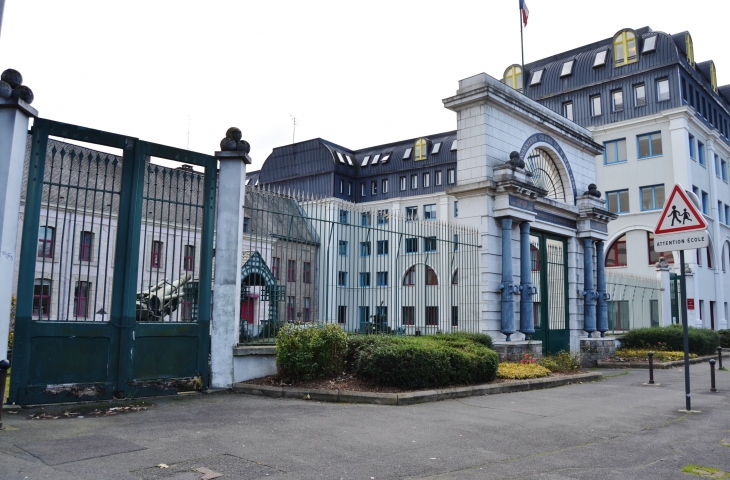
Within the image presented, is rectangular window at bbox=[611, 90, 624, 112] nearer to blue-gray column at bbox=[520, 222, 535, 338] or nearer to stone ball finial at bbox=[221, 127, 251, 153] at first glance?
blue-gray column at bbox=[520, 222, 535, 338]

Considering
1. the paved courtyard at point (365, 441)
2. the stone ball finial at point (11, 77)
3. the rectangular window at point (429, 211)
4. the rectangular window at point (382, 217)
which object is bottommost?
the paved courtyard at point (365, 441)

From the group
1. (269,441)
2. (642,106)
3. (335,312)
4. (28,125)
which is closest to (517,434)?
(269,441)

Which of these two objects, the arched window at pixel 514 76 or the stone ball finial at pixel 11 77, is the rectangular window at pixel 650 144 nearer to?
the arched window at pixel 514 76

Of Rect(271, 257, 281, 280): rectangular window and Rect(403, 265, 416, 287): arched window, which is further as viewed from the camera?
Rect(403, 265, 416, 287): arched window

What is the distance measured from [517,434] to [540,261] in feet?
35.7

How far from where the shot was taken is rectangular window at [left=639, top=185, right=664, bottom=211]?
3578 cm

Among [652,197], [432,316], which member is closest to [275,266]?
[432,316]

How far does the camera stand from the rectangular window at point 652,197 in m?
35.8

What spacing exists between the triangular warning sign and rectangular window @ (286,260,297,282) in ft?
20.3

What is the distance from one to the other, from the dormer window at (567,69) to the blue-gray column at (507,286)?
29.3 metres

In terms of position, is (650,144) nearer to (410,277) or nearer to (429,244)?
(429,244)

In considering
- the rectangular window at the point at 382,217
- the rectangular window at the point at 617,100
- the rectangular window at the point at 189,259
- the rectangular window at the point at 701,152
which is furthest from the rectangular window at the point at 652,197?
the rectangular window at the point at 189,259

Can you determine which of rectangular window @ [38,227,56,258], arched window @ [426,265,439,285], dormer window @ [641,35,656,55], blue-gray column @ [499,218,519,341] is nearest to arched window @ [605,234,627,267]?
dormer window @ [641,35,656,55]

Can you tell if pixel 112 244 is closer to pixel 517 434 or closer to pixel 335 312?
pixel 335 312
